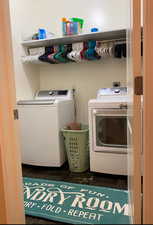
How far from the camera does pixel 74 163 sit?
2.37 m

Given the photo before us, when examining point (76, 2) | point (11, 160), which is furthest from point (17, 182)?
point (76, 2)

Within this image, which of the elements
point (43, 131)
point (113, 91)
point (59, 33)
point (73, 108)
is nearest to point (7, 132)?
point (43, 131)

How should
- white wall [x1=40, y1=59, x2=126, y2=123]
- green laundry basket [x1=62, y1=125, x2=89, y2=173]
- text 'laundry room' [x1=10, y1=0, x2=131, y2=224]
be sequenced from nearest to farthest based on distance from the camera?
text 'laundry room' [x1=10, y1=0, x2=131, y2=224] < green laundry basket [x1=62, y1=125, x2=89, y2=173] < white wall [x1=40, y1=59, x2=126, y2=123]

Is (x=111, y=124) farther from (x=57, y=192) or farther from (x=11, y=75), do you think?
(x=11, y=75)

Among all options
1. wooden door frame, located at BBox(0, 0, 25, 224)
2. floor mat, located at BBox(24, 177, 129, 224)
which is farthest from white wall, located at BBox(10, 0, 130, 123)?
wooden door frame, located at BBox(0, 0, 25, 224)

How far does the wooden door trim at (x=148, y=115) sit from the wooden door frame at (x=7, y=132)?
2.28ft

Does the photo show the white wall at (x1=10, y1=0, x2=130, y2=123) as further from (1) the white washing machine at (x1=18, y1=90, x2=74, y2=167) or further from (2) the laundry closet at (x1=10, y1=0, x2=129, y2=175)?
(1) the white washing machine at (x1=18, y1=90, x2=74, y2=167)

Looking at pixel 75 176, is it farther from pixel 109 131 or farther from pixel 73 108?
pixel 73 108

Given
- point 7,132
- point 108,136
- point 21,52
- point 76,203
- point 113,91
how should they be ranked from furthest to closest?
1. point 21,52
2. point 113,91
3. point 108,136
4. point 76,203
5. point 7,132

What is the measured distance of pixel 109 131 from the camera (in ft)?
7.10

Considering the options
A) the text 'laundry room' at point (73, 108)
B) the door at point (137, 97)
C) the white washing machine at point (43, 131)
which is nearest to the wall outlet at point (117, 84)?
the text 'laundry room' at point (73, 108)

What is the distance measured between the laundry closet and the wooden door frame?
1354 millimetres

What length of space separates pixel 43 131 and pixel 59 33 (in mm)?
1590

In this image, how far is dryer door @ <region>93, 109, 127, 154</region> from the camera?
206cm
